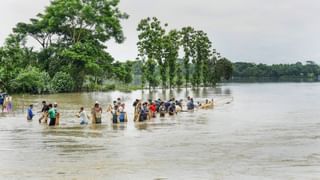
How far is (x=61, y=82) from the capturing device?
7388 cm

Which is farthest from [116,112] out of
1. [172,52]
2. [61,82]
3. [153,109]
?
[172,52]

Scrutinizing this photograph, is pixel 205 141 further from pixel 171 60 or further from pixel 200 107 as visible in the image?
pixel 171 60

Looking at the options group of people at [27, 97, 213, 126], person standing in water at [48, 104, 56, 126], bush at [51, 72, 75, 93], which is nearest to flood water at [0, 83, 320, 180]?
person standing in water at [48, 104, 56, 126]

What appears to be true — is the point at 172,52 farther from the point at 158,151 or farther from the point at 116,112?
the point at 158,151

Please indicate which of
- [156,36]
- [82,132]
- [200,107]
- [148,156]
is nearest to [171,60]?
[156,36]

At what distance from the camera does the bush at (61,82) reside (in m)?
73.5

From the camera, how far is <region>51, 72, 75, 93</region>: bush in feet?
241

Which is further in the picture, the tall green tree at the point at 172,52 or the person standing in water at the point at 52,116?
the tall green tree at the point at 172,52

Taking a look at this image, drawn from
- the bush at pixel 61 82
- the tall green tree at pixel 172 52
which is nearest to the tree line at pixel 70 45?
the bush at pixel 61 82

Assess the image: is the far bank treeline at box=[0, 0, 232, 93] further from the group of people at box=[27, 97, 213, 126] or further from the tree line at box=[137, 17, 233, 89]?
the group of people at box=[27, 97, 213, 126]

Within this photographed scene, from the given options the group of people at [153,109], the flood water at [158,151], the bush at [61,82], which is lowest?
the flood water at [158,151]

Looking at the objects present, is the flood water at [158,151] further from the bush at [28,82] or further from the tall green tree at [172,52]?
the tall green tree at [172,52]

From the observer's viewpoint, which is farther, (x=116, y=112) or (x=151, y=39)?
(x=151, y=39)

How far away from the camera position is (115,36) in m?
79.3
